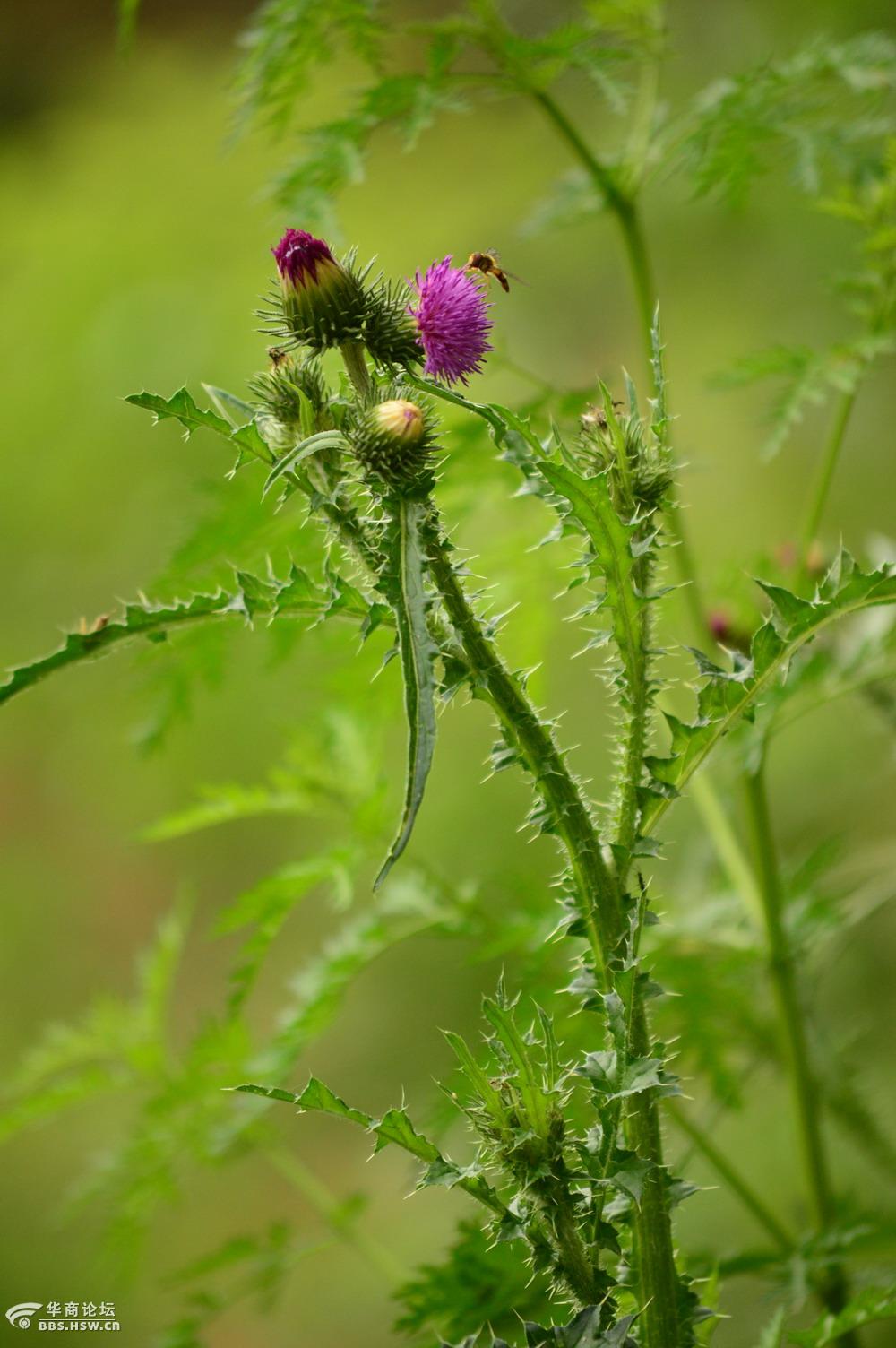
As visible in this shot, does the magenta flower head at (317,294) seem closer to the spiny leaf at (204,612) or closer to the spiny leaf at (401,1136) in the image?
the spiny leaf at (204,612)

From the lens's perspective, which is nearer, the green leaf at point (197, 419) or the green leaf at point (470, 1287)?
the green leaf at point (197, 419)

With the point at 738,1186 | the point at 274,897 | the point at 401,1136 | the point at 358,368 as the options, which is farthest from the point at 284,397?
the point at 738,1186

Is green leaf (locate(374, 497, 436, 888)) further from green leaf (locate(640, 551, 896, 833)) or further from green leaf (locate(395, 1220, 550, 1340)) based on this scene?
green leaf (locate(395, 1220, 550, 1340))

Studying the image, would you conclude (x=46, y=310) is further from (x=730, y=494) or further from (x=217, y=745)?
(x=730, y=494)

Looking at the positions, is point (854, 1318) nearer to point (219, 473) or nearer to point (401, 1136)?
point (401, 1136)

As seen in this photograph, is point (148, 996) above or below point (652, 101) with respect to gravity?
below

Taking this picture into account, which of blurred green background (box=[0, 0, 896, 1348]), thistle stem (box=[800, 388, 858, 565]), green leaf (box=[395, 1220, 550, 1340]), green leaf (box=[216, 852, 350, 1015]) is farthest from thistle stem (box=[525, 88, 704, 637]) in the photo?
blurred green background (box=[0, 0, 896, 1348])

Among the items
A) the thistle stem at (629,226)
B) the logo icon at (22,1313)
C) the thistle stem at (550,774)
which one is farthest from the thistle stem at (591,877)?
the logo icon at (22,1313)

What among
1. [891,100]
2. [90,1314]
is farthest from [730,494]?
[90,1314]
